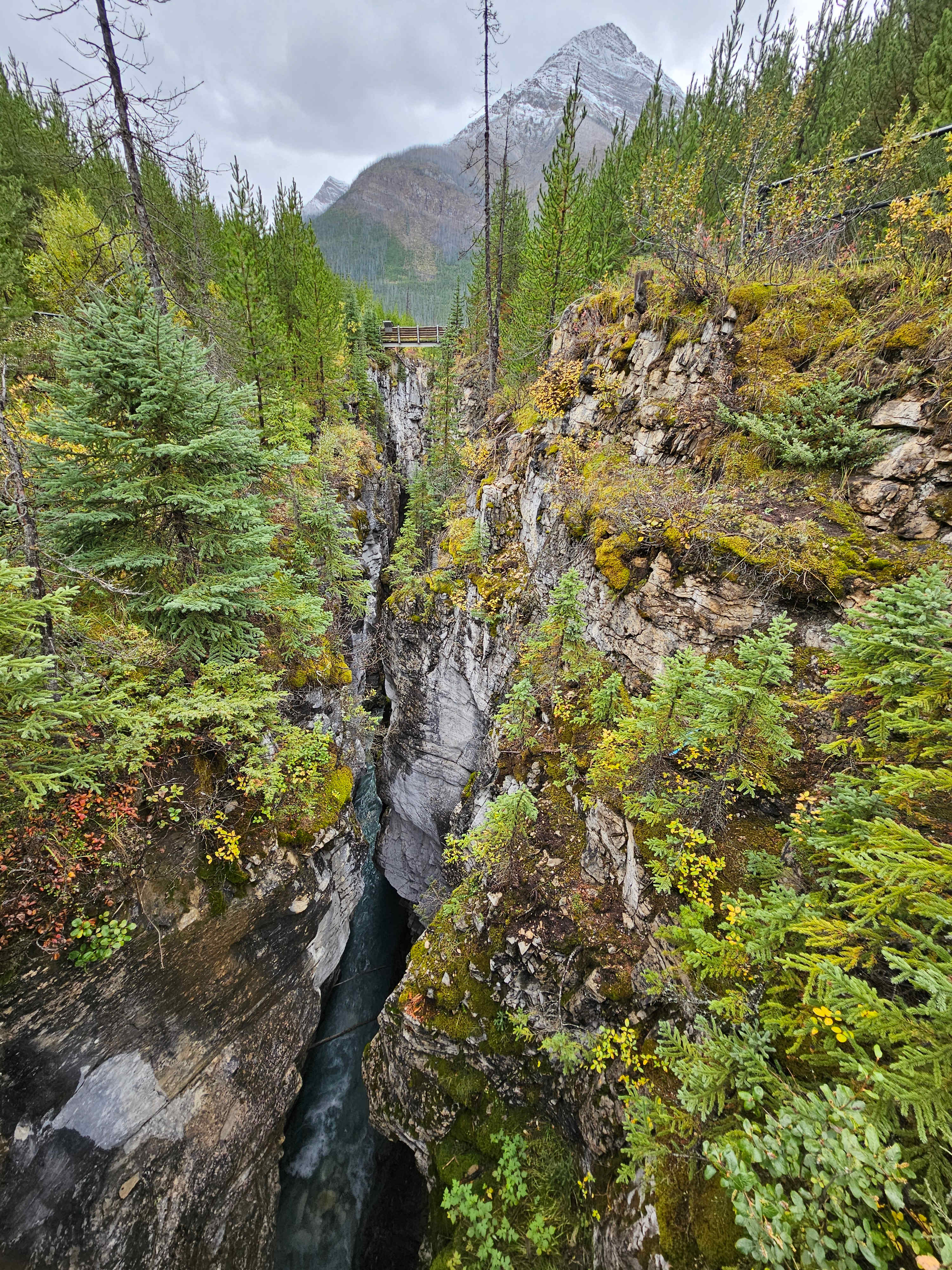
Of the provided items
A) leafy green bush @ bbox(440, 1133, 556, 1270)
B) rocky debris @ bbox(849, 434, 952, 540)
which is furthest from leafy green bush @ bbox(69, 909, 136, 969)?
rocky debris @ bbox(849, 434, 952, 540)

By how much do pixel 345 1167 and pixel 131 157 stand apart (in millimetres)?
22710

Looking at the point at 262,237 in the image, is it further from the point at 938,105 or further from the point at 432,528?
the point at 938,105

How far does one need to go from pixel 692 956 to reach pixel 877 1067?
5.81ft

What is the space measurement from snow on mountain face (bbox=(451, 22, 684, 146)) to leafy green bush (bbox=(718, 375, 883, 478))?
158730 millimetres

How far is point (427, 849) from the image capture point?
15117 millimetres

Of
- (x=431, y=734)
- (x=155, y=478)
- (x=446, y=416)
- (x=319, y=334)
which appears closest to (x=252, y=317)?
(x=319, y=334)

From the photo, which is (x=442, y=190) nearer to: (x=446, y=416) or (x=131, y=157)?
(x=446, y=416)

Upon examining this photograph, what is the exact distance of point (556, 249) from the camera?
15.5 m

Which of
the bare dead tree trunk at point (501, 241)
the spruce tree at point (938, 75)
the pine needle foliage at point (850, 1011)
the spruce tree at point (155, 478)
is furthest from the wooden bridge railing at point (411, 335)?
the pine needle foliage at point (850, 1011)

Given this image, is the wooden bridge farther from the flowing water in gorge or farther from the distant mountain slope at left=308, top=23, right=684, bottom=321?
the distant mountain slope at left=308, top=23, right=684, bottom=321

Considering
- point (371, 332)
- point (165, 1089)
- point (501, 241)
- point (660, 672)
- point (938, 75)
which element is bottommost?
point (165, 1089)

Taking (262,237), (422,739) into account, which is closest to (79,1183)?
(422,739)

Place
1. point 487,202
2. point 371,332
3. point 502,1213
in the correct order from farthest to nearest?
1. point 371,332
2. point 487,202
3. point 502,1213

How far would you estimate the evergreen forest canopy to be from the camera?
2836 mm
